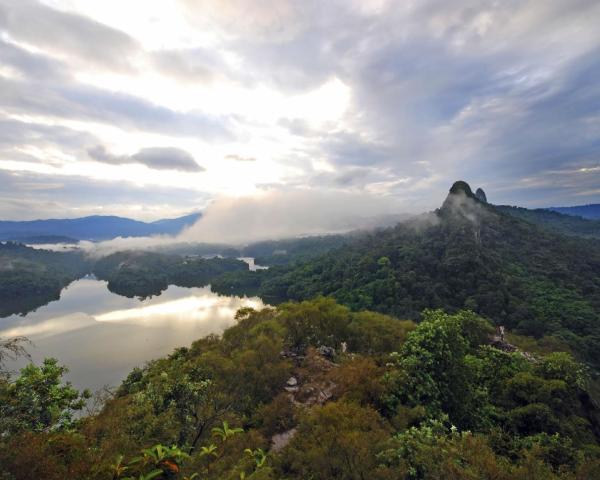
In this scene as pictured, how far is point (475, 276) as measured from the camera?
8481 cm

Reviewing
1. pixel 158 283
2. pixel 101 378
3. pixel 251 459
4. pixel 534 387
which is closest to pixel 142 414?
pixel 251 459

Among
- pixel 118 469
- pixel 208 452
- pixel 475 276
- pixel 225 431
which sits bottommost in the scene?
pixel 475 276

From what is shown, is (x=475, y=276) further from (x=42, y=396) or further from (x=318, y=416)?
(x=42, y=396)

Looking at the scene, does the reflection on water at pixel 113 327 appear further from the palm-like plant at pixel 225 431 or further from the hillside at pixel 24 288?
the palm-like plant at pixel 225 431

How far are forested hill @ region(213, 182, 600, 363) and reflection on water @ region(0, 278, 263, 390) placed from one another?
1389 inches

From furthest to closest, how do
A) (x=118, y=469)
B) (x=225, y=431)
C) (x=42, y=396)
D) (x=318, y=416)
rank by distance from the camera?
(x=42, y=396), (x=318, y=416), (x=225, y=431), (x=118, y=469)

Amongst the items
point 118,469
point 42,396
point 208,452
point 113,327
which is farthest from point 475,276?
point 113,327

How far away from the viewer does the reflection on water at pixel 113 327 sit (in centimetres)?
5897

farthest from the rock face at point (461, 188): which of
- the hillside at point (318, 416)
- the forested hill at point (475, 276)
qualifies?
the hillside at point (318, 416)

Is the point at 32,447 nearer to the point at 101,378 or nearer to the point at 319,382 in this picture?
the point at 319,382

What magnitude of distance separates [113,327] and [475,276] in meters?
102

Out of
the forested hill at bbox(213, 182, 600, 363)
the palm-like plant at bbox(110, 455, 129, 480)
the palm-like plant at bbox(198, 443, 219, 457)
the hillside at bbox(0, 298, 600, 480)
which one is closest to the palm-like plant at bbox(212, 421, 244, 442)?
the hillside at bbox(0, 298, 600, 480)

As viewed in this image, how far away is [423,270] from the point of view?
97188mm

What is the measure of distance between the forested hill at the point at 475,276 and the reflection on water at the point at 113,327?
1389 inches
